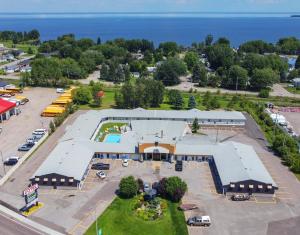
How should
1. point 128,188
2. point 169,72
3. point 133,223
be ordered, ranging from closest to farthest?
point 133,223 → point 128,188 → point 169,72

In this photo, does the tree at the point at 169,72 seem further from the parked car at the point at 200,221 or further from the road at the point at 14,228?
the road at the point at 14,228

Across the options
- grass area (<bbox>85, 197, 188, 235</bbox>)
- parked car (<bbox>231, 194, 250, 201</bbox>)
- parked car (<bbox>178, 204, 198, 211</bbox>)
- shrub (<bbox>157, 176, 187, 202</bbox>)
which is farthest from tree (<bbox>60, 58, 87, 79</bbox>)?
parked car (<bbox>231, 194, 250, 201</bbox>)

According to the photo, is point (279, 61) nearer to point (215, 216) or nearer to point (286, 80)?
point (286, 80)

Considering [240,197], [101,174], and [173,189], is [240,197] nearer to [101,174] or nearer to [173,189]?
[173,189]

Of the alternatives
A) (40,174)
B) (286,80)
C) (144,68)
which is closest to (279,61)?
(286,80)

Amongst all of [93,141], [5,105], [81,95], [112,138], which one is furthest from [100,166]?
[81,95]

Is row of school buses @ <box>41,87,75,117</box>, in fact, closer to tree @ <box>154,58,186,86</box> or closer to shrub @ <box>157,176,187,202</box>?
tree @ <box>154,58,186,86</box>

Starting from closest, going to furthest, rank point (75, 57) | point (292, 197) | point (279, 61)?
point (292, 197) → point (279, 61) → point (75, 57)

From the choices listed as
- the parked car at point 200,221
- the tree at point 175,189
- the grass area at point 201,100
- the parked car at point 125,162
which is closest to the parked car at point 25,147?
the parked car at point 125,162
